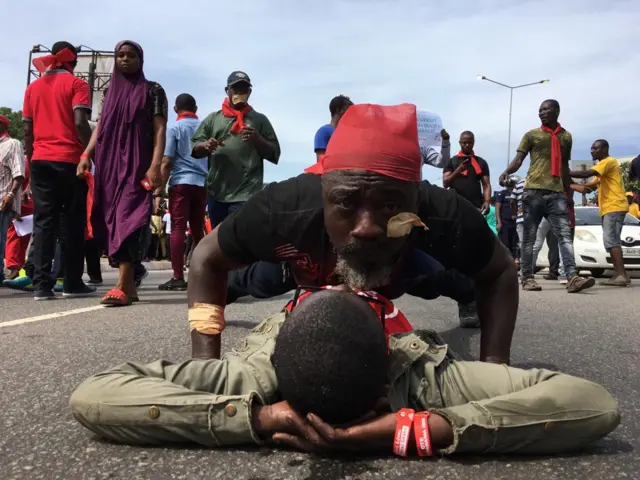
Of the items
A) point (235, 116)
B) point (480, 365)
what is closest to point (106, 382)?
point (480, 365)

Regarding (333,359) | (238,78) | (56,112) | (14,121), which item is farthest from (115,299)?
(14,121)

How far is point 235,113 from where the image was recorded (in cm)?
593

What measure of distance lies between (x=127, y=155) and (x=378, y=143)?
3943mm

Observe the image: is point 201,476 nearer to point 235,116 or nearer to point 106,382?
point 106,382

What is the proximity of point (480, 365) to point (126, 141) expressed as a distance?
4.47 m

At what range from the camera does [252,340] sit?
2.35 meters

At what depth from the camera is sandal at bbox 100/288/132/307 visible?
546 cm

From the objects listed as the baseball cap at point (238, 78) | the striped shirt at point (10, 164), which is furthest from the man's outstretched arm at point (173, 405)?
the striped shirt at point (10, 164)

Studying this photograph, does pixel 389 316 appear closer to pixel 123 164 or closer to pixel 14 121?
pixel 123 164

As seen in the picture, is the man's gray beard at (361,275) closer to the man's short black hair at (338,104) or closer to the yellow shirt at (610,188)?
the man's short black hair at (338,104)

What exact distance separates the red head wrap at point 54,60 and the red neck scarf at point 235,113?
163cm

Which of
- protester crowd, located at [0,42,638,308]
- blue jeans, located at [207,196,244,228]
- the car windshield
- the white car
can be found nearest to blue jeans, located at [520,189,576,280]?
protester crowd, located at [0,42,638,308]

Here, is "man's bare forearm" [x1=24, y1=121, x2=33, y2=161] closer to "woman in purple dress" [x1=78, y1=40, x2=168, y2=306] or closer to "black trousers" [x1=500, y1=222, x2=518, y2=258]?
"woman in purple dress" [x1=78, y1=40, x2=168, y2=306]

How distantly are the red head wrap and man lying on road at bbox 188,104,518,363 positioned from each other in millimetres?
4459
